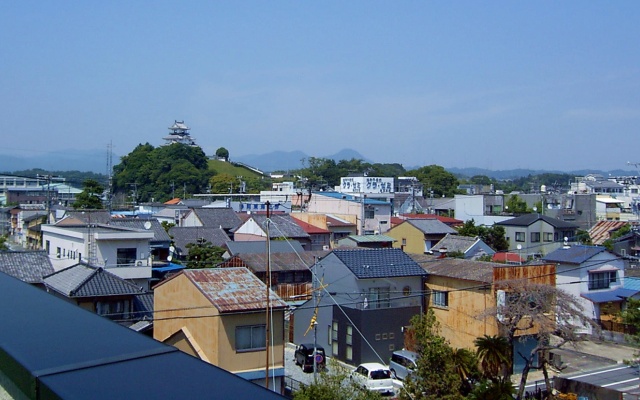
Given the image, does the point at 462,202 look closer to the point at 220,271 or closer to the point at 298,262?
the point at 298,262

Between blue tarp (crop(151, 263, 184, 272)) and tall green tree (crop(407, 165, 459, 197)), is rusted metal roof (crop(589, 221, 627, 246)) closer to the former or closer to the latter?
blue tarp (crop(151, 263, 184, 272))

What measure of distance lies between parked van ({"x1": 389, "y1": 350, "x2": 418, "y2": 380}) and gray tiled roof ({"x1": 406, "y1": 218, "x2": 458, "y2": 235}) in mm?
15685

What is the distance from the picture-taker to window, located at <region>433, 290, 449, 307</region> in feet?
52.9

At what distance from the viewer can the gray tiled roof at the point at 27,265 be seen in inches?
629

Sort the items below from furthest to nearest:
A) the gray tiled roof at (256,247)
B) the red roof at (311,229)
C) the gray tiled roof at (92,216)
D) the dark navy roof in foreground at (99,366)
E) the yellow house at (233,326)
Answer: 1. the red roof at (311,229)
2. the gray tiled roof at (92,216)
3. the gray tiled roof at (256,247)
4. the yellow house at (233,326)
5. the dark navy roof in foreground at (99,366)

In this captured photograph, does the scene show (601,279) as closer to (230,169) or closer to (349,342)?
(349,342)

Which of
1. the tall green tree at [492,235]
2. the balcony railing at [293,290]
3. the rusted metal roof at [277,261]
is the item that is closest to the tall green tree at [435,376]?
the balcony railing at [293,290]

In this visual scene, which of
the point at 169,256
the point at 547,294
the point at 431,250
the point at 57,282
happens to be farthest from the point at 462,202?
the point at 57,282

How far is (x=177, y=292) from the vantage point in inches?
473

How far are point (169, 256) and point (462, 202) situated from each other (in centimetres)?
Result: 2430

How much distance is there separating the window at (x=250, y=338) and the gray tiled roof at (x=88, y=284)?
15.1ft

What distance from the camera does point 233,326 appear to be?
10.4 m

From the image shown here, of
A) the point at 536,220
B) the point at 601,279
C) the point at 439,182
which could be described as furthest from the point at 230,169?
the point at 601,279

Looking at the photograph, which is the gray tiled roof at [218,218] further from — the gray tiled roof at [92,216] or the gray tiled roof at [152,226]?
the gray tiled roof at [152,226]
